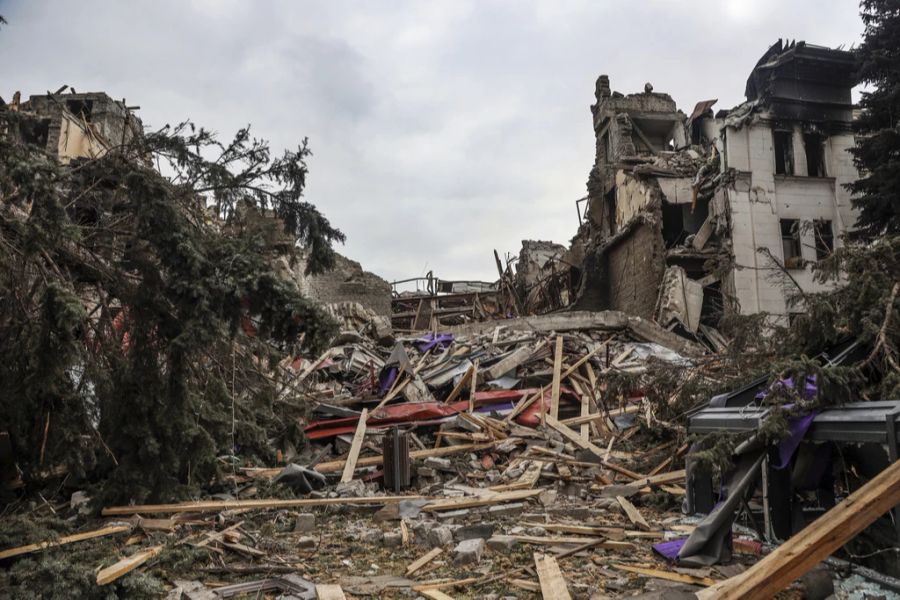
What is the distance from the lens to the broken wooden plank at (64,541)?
5332 mm

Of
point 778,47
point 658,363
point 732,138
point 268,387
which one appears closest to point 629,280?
point 732,138

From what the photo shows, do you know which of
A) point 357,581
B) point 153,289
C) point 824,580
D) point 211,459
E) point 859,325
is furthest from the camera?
point 211,459

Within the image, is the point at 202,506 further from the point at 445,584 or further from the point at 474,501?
the point at 445,584

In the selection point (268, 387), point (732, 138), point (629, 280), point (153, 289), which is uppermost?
point (732, 138)

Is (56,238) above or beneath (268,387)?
above

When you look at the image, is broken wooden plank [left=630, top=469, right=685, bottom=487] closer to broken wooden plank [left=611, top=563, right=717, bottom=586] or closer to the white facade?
broken wooden plank [left=611, top=563, right=717, bottom=586]

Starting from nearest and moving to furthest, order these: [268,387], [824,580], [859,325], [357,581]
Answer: [824,580] → [357,581] → [859,325] → [268,387]

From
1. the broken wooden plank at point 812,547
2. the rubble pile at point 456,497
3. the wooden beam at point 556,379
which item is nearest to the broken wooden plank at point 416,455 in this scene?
the rubble pile at point 456,497

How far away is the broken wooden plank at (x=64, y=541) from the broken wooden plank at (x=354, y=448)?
10.4 feet

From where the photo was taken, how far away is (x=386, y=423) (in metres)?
10.8

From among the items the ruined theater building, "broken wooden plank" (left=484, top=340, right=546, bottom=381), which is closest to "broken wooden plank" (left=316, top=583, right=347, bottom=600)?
"broken wooden plank" (left=484, top=340, right=546, bottom=381)

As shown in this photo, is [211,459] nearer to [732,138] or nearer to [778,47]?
[732,138]

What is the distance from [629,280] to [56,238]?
18415mm

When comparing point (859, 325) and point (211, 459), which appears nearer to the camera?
point (859, 325)
